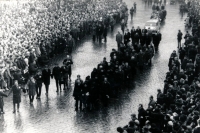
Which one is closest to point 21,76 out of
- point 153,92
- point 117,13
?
point 153,92

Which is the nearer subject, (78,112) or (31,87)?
(78,112)

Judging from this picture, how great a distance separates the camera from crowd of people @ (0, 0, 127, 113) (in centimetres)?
2366

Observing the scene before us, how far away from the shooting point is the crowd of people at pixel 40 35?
2366cm

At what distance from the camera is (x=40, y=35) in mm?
29844

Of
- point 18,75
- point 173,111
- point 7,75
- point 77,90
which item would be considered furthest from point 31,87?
point 173,111

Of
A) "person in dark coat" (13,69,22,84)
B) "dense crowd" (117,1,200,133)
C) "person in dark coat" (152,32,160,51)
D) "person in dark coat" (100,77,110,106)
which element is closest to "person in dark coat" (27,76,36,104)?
"person in dark coat" (13,69,22,84)

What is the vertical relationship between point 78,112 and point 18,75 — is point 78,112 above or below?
below

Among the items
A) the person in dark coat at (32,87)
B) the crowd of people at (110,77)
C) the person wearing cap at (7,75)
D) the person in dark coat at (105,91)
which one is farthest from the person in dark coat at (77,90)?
the person wearing cap at (7,75)

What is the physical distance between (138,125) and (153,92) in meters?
7.59

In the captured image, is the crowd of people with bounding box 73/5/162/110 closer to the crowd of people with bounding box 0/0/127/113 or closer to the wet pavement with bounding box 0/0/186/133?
the wet pavement with bounding box 0/0/186/133

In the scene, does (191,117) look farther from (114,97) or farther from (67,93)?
(67,93)

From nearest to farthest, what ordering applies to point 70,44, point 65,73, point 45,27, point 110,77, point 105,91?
point 105,91
point 110,77
point 65,73
point 70,44
point 45,27

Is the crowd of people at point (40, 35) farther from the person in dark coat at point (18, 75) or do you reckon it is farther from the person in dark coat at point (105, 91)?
the person in dark coat at point (105, 91)

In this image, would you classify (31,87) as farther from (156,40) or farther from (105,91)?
(156,40)
